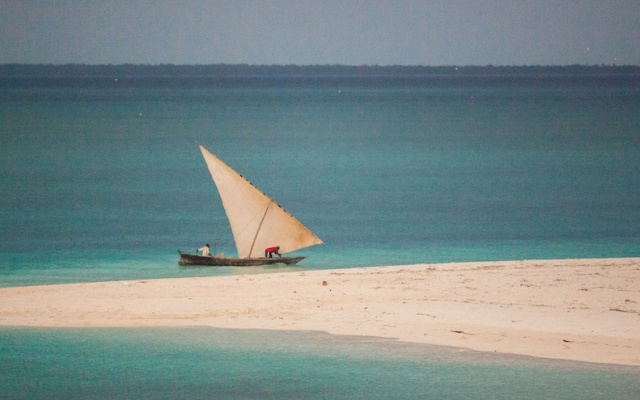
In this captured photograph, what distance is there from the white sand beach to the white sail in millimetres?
5129

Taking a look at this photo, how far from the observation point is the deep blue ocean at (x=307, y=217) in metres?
18.7

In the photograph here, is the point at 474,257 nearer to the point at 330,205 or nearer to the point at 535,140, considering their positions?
the point at 330,205

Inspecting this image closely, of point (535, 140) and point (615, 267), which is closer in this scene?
point (615, 267)

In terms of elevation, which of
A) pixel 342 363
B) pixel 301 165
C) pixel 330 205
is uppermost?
pixel 301 165

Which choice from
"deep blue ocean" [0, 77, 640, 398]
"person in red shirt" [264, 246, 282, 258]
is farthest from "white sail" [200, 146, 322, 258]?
"deep blue ocean" [0, 77, 640, 398]

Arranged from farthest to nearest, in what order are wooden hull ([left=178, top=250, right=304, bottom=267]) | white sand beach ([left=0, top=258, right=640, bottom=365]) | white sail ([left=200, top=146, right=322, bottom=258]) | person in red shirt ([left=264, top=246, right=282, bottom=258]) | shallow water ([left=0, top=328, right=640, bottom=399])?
white sail ([left=200, top=146, right=322, bottom=258])
person in red shirt ([left=264, top=246, right=282, bottom=258])
wooden hull ([left=178, top=250, right=304, bottom=267])
white sand beach ([left=0, top=258, right=640, bottom=365])
shallow water ([left=0, top=328, right=640, bottom=399])

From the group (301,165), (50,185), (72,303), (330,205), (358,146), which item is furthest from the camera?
(358,146)

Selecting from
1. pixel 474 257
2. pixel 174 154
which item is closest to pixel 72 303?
pixel 474 257

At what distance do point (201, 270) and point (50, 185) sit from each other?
1253 inches

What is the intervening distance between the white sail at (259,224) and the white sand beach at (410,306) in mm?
5129

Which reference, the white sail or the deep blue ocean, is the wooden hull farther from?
the white sail

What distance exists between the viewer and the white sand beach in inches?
786

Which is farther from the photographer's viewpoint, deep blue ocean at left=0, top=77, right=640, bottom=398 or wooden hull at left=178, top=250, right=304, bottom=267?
wooden hull at left=178, top=250, right=304, bottom=267

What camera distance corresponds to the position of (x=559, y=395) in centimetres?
1758
